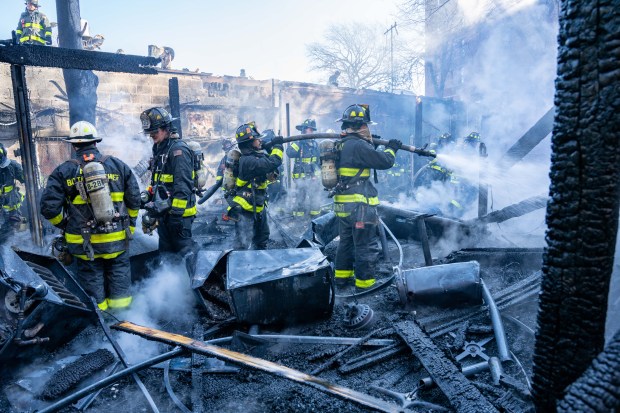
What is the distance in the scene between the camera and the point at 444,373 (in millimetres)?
2824

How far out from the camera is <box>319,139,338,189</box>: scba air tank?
5.36 metres

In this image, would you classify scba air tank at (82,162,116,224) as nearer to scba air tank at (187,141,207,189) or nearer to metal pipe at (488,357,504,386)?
scba air tank at (187,141,207,189)

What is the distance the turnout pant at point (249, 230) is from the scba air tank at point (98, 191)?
2.45 metres

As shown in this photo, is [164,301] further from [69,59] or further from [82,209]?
[69,59]

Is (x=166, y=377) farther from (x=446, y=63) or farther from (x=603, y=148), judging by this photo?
(x=446, y=63)

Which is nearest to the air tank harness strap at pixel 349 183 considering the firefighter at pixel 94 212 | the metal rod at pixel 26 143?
the firefighter at pixel 94 212

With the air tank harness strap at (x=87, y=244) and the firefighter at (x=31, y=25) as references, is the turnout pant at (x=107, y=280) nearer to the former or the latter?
the air tank harness strap at (x=87, y=244)

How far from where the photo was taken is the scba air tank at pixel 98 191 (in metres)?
3.90

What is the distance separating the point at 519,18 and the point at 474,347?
18.5 metres

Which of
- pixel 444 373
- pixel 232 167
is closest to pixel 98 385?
pixel 444 373

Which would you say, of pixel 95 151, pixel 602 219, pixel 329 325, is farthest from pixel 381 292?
pixel 602 219

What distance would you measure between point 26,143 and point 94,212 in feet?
10.1

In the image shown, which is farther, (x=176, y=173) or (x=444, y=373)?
(x=176, y=173)

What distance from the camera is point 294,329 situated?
4133mm
